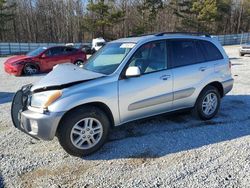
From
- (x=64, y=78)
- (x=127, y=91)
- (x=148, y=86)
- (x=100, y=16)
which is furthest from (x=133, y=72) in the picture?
(x=100, y=16)

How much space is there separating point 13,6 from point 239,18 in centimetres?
4165

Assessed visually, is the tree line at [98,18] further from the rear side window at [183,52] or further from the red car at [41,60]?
the rear side window at [183,52]

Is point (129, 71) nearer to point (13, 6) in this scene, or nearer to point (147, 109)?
point (147, 109)

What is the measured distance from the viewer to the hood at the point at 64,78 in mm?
A: 3904

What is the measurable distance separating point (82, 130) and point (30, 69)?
9.56m

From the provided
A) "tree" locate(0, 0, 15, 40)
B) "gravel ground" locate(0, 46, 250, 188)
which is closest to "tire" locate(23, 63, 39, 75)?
"gravel ground" locate(0, 46, 250, 188)

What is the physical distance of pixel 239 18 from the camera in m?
54.3

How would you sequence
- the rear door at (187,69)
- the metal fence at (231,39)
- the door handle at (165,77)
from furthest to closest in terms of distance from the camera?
the metal fence at (231,39)
the rear door at (187,69)
the door handle at (165,77)

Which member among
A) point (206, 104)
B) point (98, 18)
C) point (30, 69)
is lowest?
point (30, 69)

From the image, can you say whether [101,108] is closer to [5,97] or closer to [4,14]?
[5,97]

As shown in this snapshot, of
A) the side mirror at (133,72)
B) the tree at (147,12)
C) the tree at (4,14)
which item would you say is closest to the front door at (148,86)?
the side mirror at (133,72)

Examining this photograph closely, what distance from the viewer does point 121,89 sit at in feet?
13.6

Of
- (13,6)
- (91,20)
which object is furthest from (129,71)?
(13,6)

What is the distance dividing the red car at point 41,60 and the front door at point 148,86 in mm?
7614
